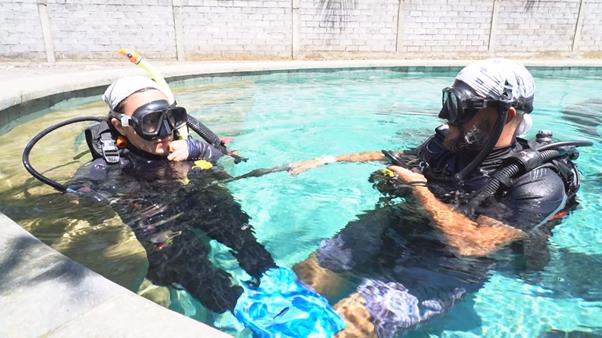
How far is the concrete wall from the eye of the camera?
47.1 feet

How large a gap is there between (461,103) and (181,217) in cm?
191

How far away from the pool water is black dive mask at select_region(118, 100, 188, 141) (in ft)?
2.30

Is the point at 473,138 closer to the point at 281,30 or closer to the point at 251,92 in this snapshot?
the point at 251,92

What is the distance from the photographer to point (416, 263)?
252 centimetres

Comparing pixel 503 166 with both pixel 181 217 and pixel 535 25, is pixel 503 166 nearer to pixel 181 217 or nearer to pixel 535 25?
pixel 181 217

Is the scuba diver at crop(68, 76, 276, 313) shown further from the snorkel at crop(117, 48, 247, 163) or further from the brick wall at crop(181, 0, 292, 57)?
the brick wall at crop(181, 0, 292, 57)

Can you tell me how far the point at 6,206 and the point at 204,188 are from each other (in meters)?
1.48

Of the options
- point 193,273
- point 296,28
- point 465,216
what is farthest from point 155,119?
point 296,28

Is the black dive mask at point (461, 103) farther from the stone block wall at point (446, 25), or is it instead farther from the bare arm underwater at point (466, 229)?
the stone block wall at point (446, 25)

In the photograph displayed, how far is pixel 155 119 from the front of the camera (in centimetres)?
288

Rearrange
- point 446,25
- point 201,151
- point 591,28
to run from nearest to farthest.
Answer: point 201,151, point 446,25, point 591,28

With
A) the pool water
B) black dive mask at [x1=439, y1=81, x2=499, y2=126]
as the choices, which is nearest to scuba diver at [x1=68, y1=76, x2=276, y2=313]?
the pool water

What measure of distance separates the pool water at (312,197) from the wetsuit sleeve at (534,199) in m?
0.36

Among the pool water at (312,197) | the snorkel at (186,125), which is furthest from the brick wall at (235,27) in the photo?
the snorkel at (186,125)
